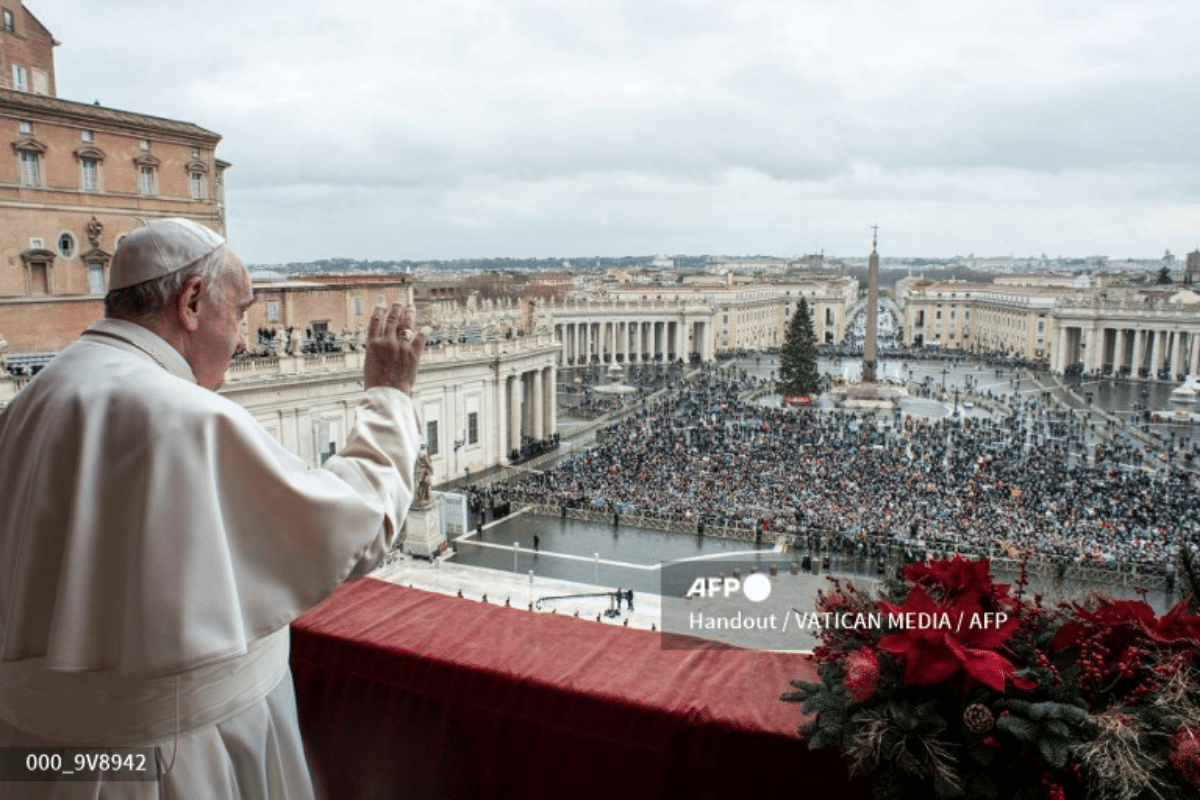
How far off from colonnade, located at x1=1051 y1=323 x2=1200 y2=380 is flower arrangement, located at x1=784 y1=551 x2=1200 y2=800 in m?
74.5

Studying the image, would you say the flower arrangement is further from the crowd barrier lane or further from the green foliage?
the green foliage

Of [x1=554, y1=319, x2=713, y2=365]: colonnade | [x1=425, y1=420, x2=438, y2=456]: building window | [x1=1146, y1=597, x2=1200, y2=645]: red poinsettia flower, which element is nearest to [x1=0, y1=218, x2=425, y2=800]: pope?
[x1=1146, y1=597, x2=1200, y2=645]: red poinsettia flower

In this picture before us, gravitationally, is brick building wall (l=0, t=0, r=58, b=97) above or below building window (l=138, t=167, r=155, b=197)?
above

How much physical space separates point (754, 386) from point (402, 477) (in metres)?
56.8

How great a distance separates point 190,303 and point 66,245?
87.5ft

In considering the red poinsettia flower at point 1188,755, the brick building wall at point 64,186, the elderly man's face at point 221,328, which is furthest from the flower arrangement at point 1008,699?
the brick building wall at point 64,186

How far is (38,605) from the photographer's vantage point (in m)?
1.87

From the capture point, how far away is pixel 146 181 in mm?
26703

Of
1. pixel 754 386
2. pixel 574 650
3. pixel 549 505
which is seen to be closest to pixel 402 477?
pixel 574 650

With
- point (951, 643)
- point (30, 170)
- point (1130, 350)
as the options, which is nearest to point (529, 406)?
point (30, 170)

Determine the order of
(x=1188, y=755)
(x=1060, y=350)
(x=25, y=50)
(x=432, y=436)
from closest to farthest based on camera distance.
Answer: (x=1188, y=755), (x=25, y=50), (x=432, y=436), (x=1060, y=350)

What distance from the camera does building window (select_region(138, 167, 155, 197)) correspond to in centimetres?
2647

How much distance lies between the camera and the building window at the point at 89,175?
24891mm

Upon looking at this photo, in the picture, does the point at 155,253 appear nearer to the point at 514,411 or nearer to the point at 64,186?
the point at 64,186
